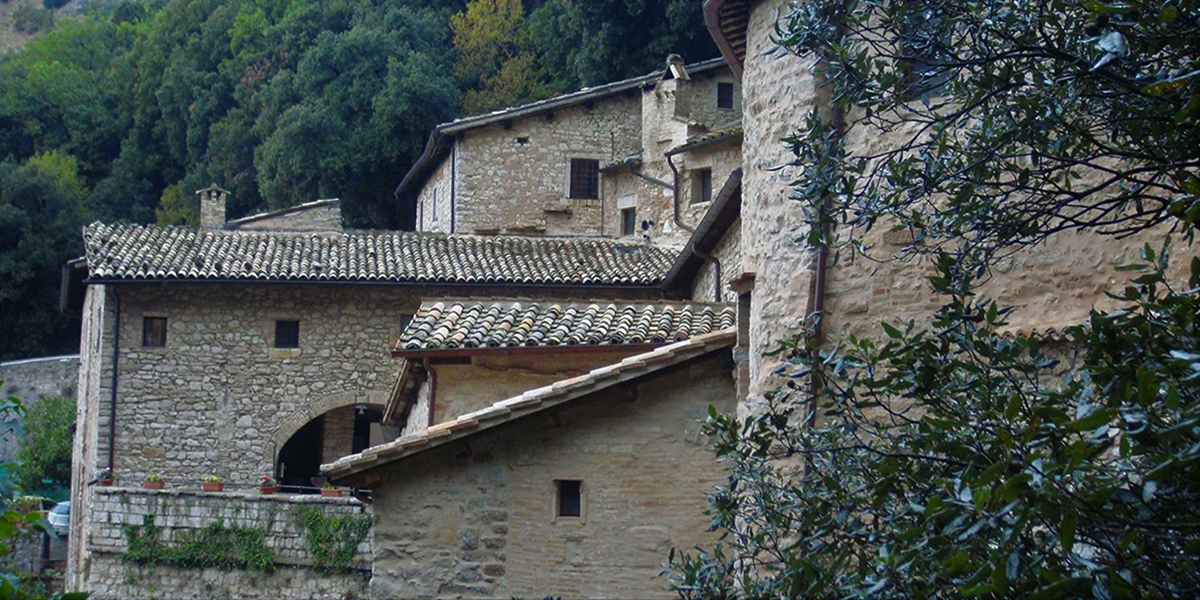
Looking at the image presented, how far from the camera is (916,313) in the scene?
8086 mm

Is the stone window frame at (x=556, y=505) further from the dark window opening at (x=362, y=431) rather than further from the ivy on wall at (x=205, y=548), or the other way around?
the dark window opening at (x=362, y=431)

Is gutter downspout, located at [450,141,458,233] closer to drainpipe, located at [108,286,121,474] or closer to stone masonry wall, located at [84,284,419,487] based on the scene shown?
stone masonry wall, located at [84,284,419,487]

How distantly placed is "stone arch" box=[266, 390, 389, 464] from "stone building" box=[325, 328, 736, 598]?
41.7 ft

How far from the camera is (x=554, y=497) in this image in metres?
10.7

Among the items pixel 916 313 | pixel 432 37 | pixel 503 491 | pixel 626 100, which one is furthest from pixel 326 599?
pixel 432 37

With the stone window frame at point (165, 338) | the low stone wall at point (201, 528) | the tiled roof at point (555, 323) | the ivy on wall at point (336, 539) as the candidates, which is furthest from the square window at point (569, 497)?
the stone window frame at point (165, 338)

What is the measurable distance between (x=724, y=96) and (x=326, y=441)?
1018 cm

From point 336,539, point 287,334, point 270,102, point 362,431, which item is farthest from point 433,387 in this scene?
point 270,102

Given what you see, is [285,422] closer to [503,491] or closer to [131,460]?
[131,460]

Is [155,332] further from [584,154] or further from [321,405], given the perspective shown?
[584,154]

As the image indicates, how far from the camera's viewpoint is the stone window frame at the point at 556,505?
35.0 feet

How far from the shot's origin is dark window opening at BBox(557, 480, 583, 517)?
10758 mm

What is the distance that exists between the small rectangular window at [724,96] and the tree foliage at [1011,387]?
20765mm

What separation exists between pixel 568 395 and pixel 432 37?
30.2 meters
